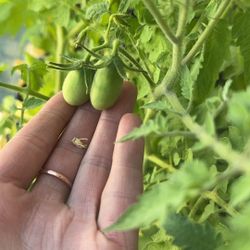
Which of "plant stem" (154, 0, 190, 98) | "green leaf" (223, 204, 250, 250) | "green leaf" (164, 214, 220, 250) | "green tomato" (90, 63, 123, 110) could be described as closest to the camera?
"green leaf" (223, 204, 250, 250)

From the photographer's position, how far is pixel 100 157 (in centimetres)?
92

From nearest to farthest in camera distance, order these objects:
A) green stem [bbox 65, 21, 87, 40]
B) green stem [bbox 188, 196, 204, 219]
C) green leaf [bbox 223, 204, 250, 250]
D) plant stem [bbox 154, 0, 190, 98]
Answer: green leaf [bbox 223, 204, 250, 250] → plant stem [bbox 154, 0, 190, 98] → green stem [bbox 188, 196, 204, 219] → green stem [bbox 65, 21, 87, 40]

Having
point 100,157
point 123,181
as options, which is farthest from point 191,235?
point 100,157

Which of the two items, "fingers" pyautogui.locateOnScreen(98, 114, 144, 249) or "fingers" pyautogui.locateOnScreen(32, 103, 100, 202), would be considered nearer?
"fingers" pyautogui.locateOnScreen(98, 114, 144, 249)

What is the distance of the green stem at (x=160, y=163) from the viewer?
101cm

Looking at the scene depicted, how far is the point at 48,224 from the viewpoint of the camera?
2.88ft

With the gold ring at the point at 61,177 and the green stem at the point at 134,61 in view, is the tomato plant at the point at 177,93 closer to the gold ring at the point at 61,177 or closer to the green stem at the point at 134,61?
the green stem at the point at 134,61

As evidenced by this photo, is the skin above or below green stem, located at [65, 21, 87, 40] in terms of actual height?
below

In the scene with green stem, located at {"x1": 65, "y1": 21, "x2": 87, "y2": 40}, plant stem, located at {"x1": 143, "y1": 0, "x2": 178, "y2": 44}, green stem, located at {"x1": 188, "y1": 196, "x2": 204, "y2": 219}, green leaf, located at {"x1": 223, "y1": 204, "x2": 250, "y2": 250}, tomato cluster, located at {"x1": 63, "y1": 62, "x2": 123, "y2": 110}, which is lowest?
green stem, located at {"x1": 188, "y1": 196, "x2": 204, "y2": 219}

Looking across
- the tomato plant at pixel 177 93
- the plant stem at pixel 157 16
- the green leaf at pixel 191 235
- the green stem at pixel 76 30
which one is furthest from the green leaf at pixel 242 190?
the green stem at pixel 76 30

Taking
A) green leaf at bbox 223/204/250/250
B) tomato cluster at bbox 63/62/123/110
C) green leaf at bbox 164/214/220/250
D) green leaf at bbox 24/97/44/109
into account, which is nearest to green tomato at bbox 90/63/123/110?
tomato cluster at bbox 63/62/123/110

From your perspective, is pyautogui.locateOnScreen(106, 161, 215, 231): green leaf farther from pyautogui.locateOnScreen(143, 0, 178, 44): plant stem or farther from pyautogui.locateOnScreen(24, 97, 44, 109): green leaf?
pyautogui.locateOnScreen(24, 97, 44, 109): green leaf

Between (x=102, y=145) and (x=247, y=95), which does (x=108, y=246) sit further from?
(x=247, y=95)

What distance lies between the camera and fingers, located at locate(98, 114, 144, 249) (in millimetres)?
800
